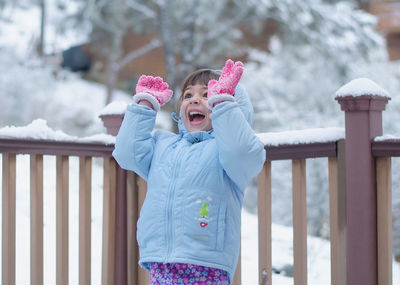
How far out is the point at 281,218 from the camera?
8.38 metres

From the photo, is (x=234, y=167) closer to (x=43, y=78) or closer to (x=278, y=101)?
(x=278, y=101)

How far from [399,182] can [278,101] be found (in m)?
5.10

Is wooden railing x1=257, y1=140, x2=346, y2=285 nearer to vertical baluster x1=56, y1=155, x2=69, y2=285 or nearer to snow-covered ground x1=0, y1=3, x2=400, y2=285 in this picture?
snow-covered ground x1=0, y1=3, x2=400, y2=285

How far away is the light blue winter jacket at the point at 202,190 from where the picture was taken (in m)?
1.90

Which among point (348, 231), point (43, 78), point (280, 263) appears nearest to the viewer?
point (348, 231)

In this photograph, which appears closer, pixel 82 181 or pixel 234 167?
pixel 234 167

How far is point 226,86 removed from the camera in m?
1.93

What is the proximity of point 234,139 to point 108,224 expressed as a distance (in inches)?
55.5

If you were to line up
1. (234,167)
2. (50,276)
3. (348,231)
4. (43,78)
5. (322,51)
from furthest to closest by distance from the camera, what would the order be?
(43,78)
(322,51)
(50,276)
(348,231)
(234,167)

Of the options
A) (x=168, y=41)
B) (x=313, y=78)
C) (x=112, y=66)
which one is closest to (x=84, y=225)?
(x=313, y=78)

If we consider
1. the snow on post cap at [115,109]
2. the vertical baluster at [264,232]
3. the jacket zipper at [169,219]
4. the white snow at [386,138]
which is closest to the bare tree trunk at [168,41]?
the snow on post cap at [115,109]

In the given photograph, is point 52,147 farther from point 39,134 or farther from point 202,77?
point 202,77

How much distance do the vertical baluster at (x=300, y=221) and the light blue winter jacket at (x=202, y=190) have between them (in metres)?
0.59

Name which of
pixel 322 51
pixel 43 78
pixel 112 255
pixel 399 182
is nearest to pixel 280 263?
pixel 112 255
